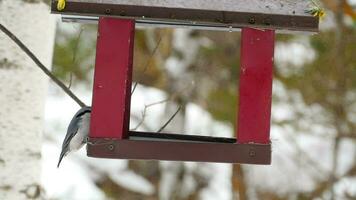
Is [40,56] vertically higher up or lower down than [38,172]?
higher up

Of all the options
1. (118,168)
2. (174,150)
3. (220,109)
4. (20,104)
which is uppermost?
(220,109)

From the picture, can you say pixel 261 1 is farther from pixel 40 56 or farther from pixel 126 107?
pixel 40 56

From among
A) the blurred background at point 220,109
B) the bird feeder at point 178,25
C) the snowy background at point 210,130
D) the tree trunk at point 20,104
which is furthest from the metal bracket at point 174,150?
the snowy background at point 210,130

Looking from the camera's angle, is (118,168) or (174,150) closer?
(174,150)

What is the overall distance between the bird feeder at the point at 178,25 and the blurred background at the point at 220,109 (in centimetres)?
205

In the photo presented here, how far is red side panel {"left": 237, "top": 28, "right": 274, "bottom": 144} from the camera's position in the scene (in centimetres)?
178

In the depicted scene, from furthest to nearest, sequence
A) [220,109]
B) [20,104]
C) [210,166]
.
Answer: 1. [210,166]
2. [220,109]
3. [20,104]

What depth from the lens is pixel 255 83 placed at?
1.78 meters

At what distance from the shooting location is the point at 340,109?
14.6 feet

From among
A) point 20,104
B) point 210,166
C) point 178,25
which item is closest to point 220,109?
point 210,166

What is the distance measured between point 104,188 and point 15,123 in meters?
3.59

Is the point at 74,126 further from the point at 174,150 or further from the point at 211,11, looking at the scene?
the point at 211,11

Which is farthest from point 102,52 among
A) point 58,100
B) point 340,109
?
point 58,100

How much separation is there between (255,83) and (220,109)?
3242 millimetres
